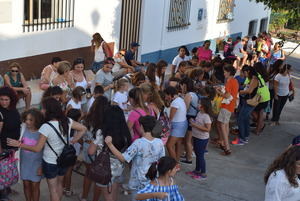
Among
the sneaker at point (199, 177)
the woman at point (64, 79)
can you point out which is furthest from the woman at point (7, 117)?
the sneaker at point (199, 177)

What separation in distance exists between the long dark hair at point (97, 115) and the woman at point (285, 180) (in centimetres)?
197

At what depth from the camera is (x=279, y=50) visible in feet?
44.9

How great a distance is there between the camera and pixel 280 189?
410cm

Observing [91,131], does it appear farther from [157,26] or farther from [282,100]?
[157,26]

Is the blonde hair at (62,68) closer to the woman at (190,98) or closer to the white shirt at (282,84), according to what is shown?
the woman at (190,98)

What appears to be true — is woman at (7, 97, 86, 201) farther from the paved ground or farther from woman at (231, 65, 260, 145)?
woman at (231, 65, 260, 145)

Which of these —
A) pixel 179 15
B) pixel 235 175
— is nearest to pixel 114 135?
pixel 235 175

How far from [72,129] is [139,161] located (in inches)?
33.8

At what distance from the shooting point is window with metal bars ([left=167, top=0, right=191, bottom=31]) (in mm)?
14594

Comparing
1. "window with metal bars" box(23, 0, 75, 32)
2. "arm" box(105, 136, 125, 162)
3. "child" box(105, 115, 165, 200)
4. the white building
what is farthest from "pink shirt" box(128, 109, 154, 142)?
"window with metal bars" box(23, 0, 75, 32)

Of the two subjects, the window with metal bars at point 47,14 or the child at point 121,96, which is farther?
the window with metal bars at point 47,14

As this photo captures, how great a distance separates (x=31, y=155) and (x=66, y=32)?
6.20m

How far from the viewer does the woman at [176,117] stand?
6.59m

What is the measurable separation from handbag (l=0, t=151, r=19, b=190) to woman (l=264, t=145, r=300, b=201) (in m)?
2.78
